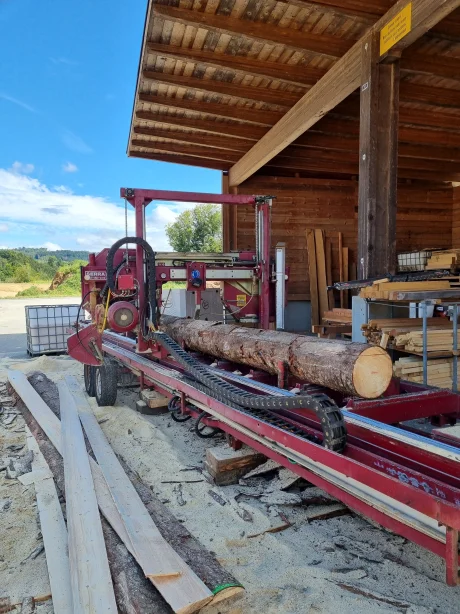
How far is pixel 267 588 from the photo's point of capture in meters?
2.35

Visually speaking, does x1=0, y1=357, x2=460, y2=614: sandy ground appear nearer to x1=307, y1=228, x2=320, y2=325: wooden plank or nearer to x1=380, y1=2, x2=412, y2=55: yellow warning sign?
x1=380, y1=2, x2=412, y2=55: yellow warning sign

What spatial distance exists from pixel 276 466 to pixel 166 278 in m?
2.60

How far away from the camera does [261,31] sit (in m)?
5.95

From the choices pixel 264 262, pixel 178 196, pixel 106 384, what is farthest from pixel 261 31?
pixel 106 384

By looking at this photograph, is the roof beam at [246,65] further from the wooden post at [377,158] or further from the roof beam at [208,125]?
the roof beam at [208,125]

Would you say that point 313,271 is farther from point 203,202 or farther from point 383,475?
point 383,475

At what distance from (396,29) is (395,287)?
3.10 meters

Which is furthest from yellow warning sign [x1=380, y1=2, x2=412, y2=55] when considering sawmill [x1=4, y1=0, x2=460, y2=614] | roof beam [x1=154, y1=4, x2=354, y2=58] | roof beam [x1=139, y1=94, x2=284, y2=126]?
roof beam [x1=139, y1=94, x2=284, y2=126]

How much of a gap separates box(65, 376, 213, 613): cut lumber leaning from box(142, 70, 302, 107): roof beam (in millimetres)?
6109

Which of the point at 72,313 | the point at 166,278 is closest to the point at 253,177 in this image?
the point at 72,313

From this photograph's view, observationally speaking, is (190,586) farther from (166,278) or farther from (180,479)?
(166,278)

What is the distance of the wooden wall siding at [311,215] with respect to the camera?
11.3m

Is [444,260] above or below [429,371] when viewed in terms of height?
above

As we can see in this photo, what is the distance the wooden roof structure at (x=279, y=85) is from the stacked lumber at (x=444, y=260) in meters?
2.77
